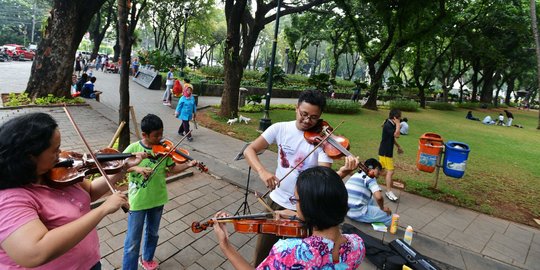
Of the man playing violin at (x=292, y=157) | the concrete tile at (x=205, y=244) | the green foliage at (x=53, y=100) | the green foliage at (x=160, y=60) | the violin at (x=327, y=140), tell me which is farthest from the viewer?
the green foliage at (x=160, y=60)

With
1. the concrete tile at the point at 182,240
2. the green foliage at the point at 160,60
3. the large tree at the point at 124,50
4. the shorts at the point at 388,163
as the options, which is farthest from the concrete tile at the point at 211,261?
the green foliage at the point at 160,60

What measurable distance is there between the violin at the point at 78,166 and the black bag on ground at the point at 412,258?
340 cm

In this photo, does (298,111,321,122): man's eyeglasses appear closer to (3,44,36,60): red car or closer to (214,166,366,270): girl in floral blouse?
(214,166,366,270): girl in floral blouse

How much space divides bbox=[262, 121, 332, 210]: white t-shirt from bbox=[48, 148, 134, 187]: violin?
1.38m

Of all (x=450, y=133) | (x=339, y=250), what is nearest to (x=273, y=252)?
(x=339, y=250)

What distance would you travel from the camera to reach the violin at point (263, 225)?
1.85 meters

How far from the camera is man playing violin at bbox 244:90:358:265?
8.53 ft

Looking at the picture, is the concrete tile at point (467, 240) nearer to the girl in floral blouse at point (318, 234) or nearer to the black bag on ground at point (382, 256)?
the black bag on ground at point (382, 256)

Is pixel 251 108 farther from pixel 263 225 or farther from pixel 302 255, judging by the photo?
pixel 302 255

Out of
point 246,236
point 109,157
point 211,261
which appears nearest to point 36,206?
point 109,157

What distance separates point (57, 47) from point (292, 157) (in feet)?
38.0

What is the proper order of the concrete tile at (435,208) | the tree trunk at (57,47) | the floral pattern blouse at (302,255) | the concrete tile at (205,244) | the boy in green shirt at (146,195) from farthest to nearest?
the tree trunk at (57,47) → the concrete tile at (435,208) → the concrete tile at (205,244) → the boy in green shirt at (146,195) → the floral pattern blouse at (302,255)

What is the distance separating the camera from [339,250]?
5.33 feet

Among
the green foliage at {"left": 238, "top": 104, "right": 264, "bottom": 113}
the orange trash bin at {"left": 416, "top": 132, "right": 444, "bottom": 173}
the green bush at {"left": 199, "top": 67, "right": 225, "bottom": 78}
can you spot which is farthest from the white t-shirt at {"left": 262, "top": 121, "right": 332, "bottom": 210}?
the green bush at {"left": 199, "top": 67, "right": 225, "bottom": 78}
